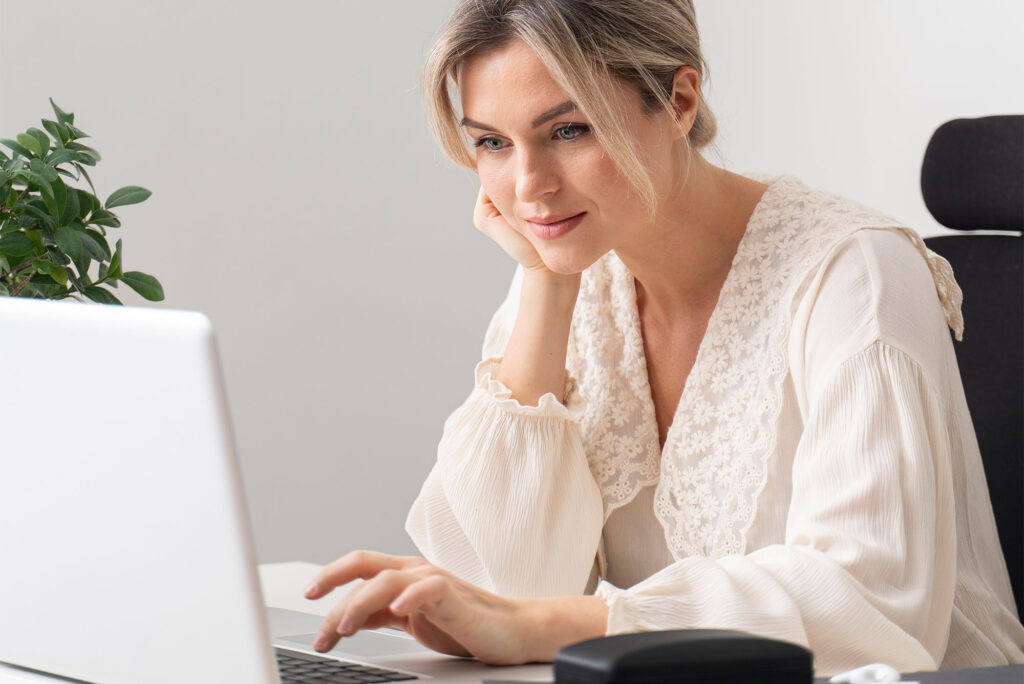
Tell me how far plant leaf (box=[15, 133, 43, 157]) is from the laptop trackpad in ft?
2.24

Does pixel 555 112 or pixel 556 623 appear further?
pixel 555 112

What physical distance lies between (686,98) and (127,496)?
799 mm

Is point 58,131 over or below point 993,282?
over

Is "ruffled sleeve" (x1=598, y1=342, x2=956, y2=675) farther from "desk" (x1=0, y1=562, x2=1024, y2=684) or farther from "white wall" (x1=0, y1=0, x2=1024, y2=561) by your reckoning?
"white wall" (x1=0, y1=0, x2=1024, y2=561)

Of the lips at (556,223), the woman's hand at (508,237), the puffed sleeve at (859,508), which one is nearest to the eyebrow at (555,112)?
the lips at (556,223)

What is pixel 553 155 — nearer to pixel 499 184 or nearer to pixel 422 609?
pixel 499 184

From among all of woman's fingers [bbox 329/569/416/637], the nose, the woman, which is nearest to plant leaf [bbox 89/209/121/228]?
the woman

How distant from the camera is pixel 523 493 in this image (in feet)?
4.42

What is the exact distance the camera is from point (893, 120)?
7.97ft

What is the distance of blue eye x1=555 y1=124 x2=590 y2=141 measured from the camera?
1205 millimetres

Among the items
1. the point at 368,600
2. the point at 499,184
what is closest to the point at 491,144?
the point at 499,184

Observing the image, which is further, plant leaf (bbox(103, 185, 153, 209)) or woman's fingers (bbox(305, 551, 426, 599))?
plant leaf (bbox(103, 185, 153, 209))

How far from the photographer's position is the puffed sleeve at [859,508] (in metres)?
0.91

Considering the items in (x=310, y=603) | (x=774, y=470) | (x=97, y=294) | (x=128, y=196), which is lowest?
(x=310, y=603)
